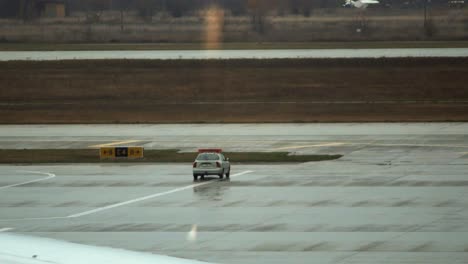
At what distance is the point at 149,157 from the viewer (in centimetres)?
6150

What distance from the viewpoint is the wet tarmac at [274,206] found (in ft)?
96.8

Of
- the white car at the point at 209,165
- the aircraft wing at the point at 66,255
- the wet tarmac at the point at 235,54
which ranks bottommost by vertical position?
the wet tarmac at the point at 235,54

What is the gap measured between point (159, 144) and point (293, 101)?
104 feet

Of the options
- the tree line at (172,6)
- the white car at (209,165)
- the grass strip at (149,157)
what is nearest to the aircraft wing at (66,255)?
the white car at (209,165)

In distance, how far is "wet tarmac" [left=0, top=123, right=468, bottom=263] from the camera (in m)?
29.5

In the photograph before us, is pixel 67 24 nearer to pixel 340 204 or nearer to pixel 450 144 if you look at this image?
pixel 450 144

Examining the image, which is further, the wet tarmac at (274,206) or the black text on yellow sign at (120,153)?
the black text on yellow sign at (120,153)

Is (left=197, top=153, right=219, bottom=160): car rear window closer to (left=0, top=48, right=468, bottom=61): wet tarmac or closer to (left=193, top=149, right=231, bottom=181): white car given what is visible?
(left=193, top=149, right=231, bottom=181): white car

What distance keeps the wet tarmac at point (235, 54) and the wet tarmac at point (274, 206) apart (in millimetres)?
59773

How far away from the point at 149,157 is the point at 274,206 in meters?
23.3

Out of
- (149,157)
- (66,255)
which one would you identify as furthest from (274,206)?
(66,255)

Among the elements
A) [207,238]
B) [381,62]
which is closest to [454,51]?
[381,62]

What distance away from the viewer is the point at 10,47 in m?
150

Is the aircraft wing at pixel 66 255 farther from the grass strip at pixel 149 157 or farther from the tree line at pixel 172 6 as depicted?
the tree line at pixel 172 6
